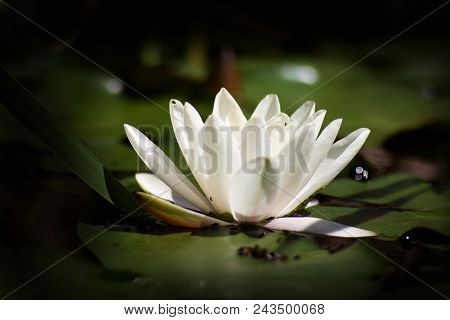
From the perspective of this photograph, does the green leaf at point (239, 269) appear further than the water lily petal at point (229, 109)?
No

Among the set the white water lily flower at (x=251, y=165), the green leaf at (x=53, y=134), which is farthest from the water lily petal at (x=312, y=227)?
the green leaf at (x=53, y=134)

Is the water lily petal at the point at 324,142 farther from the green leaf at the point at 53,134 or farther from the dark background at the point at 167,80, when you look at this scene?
the green leaf at the point at 53,134

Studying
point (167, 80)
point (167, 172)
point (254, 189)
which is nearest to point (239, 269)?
point (254, 189)

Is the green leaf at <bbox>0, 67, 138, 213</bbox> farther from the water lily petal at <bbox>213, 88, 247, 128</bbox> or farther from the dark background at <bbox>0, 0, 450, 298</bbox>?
the water lily petal at <bbox>213, 88, 247, 128</bbox>

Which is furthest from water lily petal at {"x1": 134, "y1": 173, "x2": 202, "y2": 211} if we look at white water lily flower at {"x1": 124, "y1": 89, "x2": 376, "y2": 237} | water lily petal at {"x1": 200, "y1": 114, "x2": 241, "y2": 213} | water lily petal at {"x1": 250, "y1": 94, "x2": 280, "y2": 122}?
water lily petal at {"x1": 250, "y1": 94, "x2": 280, "y2": 122}

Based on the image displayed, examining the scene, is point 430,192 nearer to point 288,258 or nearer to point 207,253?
point 288,258
